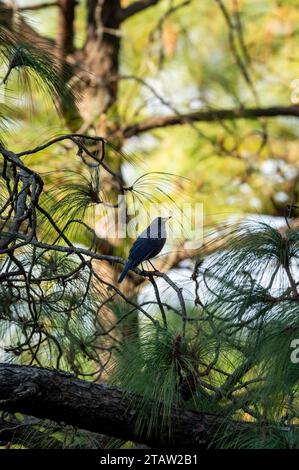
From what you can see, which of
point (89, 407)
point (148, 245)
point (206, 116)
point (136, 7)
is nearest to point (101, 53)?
point (136, 7)

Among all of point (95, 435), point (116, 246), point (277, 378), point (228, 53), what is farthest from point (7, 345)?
point (228, 53)

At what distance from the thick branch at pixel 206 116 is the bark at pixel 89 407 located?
1.97m

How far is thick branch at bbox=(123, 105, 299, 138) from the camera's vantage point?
3.54 m

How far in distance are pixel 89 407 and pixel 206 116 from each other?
2162mm

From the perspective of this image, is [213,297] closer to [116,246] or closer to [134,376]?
[134,376]

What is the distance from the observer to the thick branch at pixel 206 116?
3545mm

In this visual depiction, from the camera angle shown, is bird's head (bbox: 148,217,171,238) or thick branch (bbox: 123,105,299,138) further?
thick branch (bbox: 123,105,299,138)

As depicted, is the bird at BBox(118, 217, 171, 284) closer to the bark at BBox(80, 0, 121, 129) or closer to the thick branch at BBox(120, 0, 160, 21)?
the bark at BBox(80, 0, 121, 129)

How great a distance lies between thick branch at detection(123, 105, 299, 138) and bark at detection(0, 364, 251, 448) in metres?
1.97

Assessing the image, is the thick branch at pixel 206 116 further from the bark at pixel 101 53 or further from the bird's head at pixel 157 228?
the bird's head at pixel 157 228

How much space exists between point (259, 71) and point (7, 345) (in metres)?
2.86

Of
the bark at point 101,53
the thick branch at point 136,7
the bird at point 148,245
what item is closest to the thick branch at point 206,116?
the bark at point 101,53

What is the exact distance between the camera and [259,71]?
453cm

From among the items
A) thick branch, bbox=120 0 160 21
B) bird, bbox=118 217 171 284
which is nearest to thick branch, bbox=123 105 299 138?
thick branch, bbox=120 0 160 21
